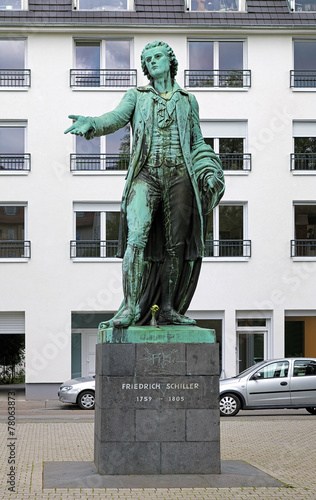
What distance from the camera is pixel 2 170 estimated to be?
108 feet

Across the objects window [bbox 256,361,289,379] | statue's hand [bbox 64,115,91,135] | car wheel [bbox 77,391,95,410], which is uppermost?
statue's hand [bbox 64,115,91,135]

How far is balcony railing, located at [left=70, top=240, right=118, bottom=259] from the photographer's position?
3266cm

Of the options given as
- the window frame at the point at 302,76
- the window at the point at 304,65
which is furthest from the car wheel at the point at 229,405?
the window at the point at 304,65

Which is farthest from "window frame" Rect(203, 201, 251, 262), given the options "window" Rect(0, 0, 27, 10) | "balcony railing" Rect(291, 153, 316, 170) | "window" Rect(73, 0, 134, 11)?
"window" Rect(0, 0, 27, 10)

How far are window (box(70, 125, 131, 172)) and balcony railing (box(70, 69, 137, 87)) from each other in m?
1.81

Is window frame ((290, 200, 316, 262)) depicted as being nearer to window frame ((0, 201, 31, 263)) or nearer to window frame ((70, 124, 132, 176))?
window frame ((70, 124, 132, 176))

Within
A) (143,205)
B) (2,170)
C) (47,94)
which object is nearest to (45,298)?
(2,170)

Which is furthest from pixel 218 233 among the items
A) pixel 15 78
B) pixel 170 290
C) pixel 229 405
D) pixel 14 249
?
pixel 170 290

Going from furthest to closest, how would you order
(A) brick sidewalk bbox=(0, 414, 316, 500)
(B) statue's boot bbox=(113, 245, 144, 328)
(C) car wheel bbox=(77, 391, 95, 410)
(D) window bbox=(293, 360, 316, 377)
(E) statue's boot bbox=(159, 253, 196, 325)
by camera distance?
(C) car wheel bbox=(77, 391, 95, 410), (D) window bbox=(293, 360, 316, 377), (E) statue's boot bbox=(159, 253, 196, 325), (B) statue's boot bbox=(113, 245, 144, 328), (A) brick sidewalk bbox=(0, 414, 316, 500)

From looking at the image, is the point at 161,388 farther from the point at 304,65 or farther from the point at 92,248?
the point at 304,65

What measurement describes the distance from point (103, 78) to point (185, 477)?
26440 mm

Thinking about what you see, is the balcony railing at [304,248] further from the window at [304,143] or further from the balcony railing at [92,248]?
the balcony railing at [92,248]

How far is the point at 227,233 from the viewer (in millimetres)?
33250

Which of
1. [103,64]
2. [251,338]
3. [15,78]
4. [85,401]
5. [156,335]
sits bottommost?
[85,401]
